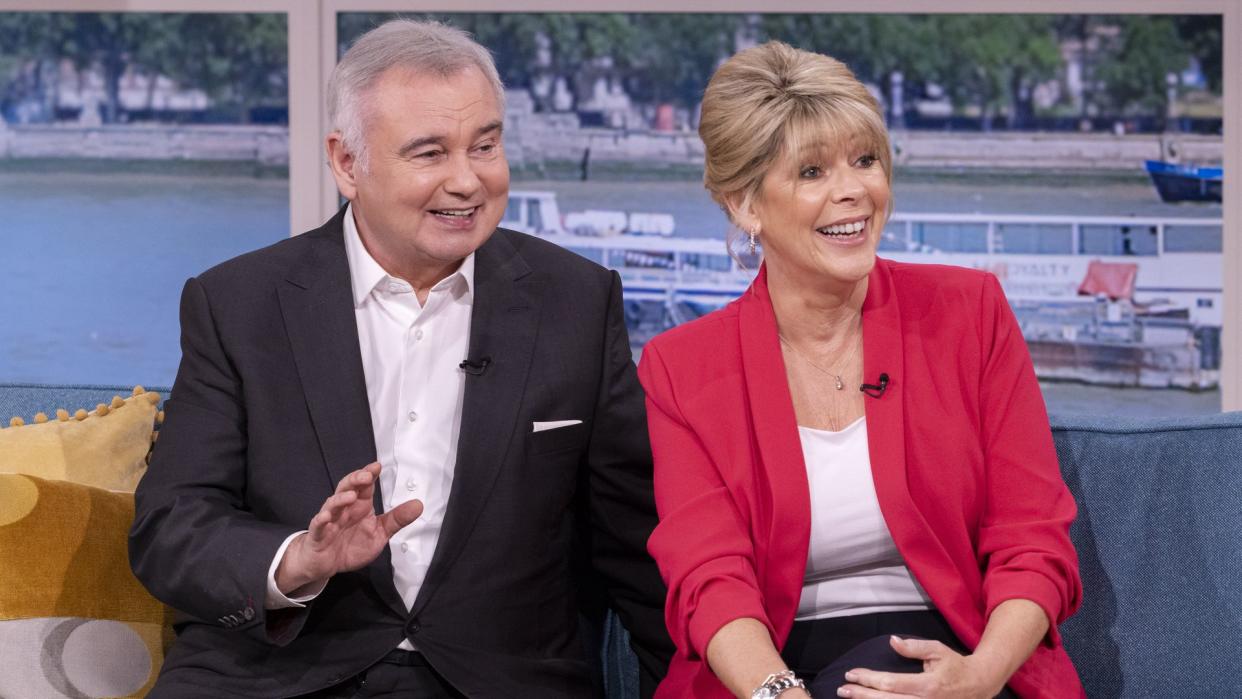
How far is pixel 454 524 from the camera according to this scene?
85.8 inches

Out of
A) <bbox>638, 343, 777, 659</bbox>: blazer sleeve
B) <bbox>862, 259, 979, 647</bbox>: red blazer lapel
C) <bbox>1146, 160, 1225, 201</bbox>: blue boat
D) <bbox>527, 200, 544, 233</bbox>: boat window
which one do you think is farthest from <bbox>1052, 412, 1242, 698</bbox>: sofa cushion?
<bbox>527, 200, 544, 233</bbox>: boat window

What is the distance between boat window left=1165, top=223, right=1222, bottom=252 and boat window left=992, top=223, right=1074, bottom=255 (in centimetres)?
25

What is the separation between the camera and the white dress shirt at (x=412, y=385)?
2223 mm

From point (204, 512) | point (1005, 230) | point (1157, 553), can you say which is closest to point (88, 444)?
A: point (204, 512)

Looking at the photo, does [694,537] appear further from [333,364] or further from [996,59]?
[996,59]

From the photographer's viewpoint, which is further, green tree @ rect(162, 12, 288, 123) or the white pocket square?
green tree @ rect(162, 12, 288, 123)

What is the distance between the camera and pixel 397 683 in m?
2.14

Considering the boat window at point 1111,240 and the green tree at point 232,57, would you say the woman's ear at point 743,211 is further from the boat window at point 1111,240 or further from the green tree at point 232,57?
the green tree at point 232,57

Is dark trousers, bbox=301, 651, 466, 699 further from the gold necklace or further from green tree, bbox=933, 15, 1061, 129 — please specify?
green tree, bbox=933, 15, 1061, 129

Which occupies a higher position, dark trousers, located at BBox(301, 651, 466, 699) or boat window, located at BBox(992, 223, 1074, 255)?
boat window, located at BBox(992, 223, 1074, 255)

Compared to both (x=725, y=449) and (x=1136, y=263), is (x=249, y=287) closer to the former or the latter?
(x=725, y=449)

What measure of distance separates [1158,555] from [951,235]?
1.48 m

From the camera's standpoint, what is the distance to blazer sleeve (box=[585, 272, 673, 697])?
2.33 m

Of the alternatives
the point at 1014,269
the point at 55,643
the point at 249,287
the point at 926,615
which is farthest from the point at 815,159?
the point at 1014,269
